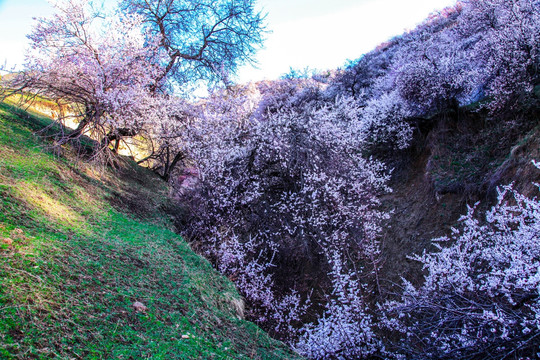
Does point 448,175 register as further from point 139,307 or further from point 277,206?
point 139,307

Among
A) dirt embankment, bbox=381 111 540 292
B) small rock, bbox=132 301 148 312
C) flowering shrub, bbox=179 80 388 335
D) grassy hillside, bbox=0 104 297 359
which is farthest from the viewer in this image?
flowering shrub, bbox=179 80 388 335

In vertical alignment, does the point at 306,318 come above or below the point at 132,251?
below

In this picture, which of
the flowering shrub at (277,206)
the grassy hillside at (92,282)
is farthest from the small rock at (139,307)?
the flowering shrub at (277,206)

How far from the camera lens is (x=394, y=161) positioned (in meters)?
9.71

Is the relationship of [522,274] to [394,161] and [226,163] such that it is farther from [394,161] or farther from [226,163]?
[394,161]

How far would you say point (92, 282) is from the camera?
8.00ft

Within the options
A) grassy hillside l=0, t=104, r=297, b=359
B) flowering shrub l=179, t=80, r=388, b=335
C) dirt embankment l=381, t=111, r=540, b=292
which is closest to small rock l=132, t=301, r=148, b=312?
grassy hillside l=0, t=104, r=297, b=359

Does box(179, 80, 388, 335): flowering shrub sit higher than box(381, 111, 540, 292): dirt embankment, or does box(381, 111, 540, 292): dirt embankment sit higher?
box(381, 111, 540, 292): dirt embankment

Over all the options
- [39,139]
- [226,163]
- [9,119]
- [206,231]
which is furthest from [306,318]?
[9,119]

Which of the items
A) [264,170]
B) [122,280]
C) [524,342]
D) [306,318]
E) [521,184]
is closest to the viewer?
[524,342]

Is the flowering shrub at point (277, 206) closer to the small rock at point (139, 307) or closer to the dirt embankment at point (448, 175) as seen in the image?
the dirt embankment at point (448, 175)

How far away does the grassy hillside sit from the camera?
183 centimetres

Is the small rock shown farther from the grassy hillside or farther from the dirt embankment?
the dirt embankment

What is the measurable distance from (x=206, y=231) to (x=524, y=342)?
18.0 ft
